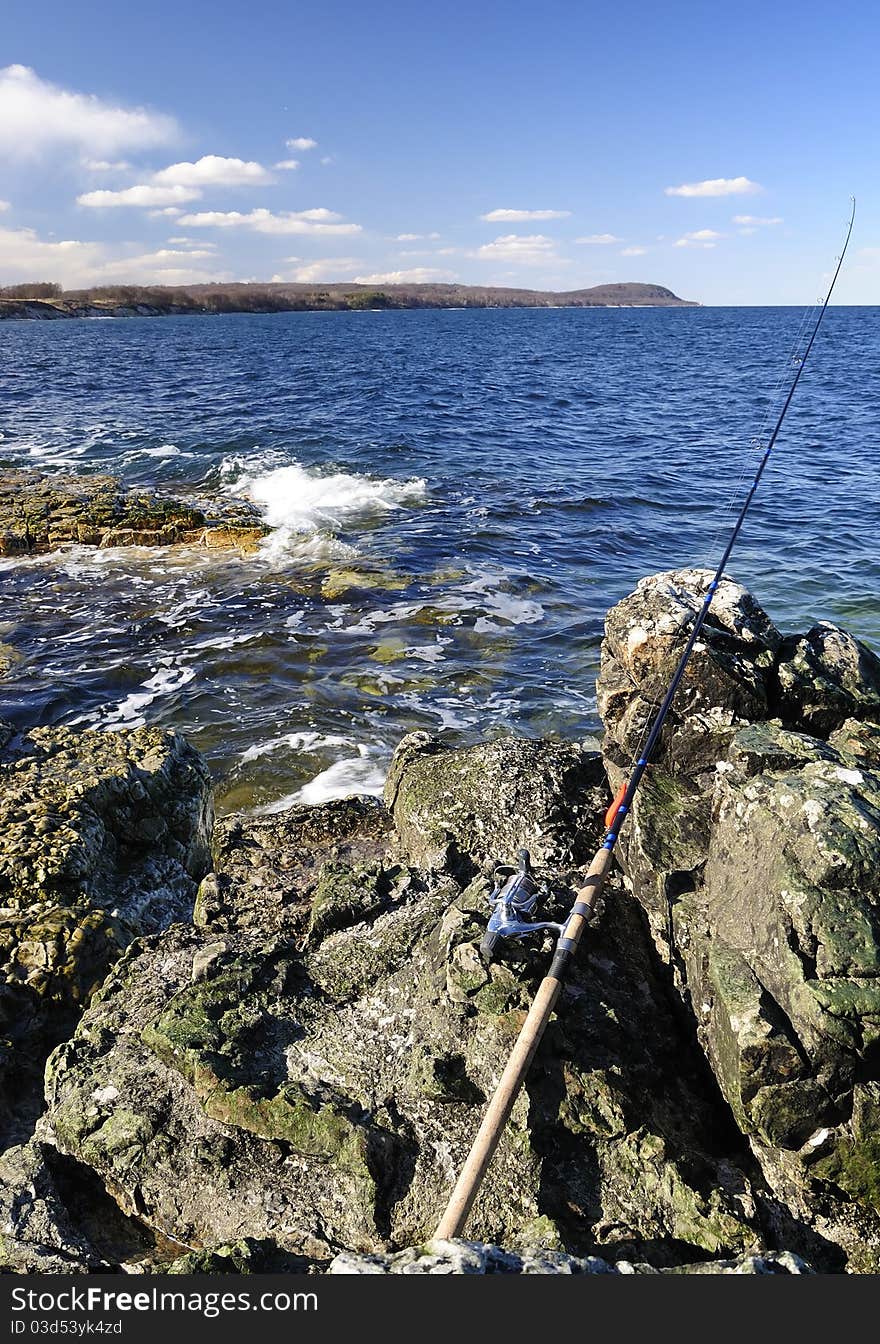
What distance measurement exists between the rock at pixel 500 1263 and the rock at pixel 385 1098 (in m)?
0.42

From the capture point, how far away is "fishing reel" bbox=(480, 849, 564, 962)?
12.0 feet

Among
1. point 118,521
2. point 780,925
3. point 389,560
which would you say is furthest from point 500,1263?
point 118,521

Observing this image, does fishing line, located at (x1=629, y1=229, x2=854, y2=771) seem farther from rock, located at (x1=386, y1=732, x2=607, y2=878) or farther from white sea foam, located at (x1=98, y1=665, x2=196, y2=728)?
white sea foam, located at (x1=98, y1=665, x2=196, y2=728)

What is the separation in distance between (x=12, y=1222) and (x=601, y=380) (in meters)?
50.9

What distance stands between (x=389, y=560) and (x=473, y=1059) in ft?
43.3

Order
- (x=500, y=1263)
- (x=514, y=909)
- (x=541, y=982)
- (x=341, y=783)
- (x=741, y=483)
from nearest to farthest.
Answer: (x=500, y=1263), (x=541, y=982), (x=514, y=909), (x=341, y=783), (x=741, y=483)

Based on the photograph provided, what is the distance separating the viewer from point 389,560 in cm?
1600

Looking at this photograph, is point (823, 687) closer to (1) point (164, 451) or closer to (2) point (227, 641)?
(2) point (227, 641)

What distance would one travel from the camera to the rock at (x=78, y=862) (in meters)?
4.67

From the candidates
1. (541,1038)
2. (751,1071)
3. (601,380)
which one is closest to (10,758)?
(541,1038)

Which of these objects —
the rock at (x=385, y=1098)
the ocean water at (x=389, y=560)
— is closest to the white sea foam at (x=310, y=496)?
the ocean water at (x=389, y=560)

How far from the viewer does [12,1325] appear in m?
2.30

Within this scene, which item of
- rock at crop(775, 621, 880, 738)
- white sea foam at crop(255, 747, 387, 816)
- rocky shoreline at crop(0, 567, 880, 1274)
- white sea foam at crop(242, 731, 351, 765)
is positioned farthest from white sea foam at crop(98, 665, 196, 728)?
rock at crop(775, 621, 880, 738)

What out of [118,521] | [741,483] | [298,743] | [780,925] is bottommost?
[298,743]
